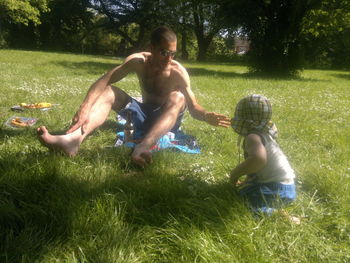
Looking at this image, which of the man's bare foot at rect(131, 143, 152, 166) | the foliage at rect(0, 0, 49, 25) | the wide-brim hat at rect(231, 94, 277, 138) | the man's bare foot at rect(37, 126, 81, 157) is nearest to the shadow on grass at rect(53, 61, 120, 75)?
the man's bare foot at rect(37, 126, 81, 157)

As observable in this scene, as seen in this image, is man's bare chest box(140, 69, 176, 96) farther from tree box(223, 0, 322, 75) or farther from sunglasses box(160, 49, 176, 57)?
tree box(223, 0, 322, 75)

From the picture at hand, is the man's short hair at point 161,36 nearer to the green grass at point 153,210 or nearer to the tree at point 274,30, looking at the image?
the green grass at point 153,210

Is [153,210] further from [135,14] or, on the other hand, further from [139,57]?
[135,14]

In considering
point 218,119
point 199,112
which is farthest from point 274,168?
point 199,112

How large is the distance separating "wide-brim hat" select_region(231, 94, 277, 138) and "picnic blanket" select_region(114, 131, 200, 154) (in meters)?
1.29

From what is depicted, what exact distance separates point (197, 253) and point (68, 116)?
4.02 meters

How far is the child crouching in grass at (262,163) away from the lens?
255cm

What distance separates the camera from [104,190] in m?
2.59

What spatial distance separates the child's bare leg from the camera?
3.20 metres

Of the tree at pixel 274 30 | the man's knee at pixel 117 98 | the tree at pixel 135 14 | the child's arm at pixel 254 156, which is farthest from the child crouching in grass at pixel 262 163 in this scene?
the tree at pixel 135 14

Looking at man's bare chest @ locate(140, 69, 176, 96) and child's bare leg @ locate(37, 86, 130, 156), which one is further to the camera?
man's bare chest @ locate(140, 69, 176, 96)

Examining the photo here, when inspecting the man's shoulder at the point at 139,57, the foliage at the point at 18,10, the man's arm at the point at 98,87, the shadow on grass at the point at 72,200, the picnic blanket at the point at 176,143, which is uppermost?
the foliage at the point at 18,10

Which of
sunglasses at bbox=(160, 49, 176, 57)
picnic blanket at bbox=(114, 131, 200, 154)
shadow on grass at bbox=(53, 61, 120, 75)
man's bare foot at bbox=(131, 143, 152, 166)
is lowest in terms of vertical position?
shadow on grass at bbox=(53, 61, 120, 75)

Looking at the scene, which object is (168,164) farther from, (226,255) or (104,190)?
(226,255)
